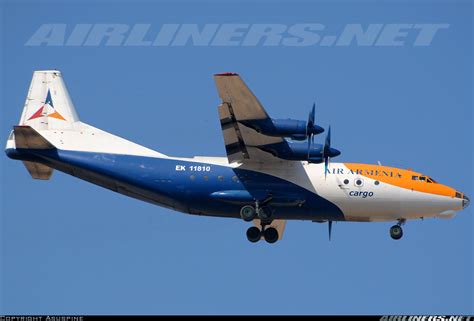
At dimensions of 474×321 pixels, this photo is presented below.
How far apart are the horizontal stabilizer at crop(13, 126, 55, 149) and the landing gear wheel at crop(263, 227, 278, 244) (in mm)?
8670

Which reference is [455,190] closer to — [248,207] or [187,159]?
[248,207]

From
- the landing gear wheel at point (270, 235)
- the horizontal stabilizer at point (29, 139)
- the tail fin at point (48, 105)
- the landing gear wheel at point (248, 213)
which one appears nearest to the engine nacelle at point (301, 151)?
the landing gear wheel at point (248, 213)

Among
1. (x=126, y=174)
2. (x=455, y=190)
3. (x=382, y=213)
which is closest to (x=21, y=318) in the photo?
(x=126, y=174)

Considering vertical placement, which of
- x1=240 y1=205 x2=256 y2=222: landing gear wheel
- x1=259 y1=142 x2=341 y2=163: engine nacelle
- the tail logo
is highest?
the tail logo

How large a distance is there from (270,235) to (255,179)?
2.85m

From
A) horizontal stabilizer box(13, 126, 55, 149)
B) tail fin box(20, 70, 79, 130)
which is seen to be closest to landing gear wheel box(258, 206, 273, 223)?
horizontal stabilizer box(13, 126, 55, 149)

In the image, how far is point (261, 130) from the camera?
104 ft

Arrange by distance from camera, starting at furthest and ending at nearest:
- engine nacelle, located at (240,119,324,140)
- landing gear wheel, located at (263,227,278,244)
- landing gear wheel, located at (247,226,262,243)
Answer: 1. landing gear wheel, located at (263,227,278,244)
2. landing gear wheel, located at (247,226,262,243)
3. engine nacelle, located at (240,119,324,140)

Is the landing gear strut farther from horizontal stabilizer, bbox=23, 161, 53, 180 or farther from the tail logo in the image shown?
the tail logo

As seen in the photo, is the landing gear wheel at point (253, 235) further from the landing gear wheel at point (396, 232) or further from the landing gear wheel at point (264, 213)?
the landing gear wheel at point (396, 232)

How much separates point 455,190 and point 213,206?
8.95m

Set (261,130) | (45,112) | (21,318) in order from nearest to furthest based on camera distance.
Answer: (21,318)
(261,130)
(45,112)

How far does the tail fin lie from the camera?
36.3 meters

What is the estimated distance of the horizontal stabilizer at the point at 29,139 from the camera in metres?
34.0
